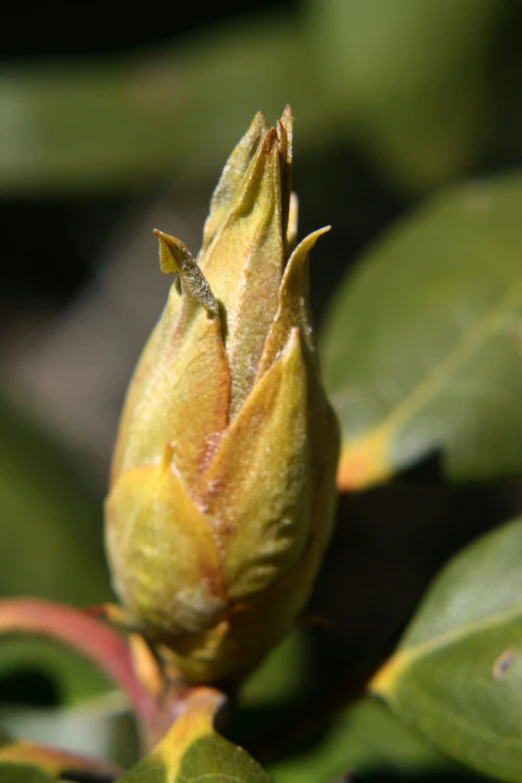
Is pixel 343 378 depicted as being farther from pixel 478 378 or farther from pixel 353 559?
pixel 353 559

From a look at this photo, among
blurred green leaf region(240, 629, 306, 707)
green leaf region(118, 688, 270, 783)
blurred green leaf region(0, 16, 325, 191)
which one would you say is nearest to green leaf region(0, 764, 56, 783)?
green leaf region(118, 688, 270, 783)

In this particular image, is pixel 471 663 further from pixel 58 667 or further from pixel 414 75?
pixel 414 75

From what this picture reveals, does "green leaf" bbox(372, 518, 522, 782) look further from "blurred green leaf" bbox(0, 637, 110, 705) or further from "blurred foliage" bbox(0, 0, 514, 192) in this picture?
"blurred foliage" bbox(0, 0, 514, 192)

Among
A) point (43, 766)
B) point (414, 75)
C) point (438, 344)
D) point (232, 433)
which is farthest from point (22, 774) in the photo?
point (414, 75)

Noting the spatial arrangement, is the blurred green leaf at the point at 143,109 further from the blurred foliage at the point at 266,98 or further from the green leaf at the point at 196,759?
the green leaf at the point at 196,759

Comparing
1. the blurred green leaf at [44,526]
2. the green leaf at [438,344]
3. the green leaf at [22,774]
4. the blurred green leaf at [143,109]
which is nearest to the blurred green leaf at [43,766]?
the green leaf at [22,774]

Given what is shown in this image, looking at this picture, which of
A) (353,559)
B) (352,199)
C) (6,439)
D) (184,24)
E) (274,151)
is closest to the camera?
(274,151)

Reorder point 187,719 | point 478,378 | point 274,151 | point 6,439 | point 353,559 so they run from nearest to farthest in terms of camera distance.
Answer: point 274,151 < point 187,719 < point 478,378 < point 6,439 < point 353,559

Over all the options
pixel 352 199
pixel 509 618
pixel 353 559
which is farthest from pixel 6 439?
pixel 352 199
